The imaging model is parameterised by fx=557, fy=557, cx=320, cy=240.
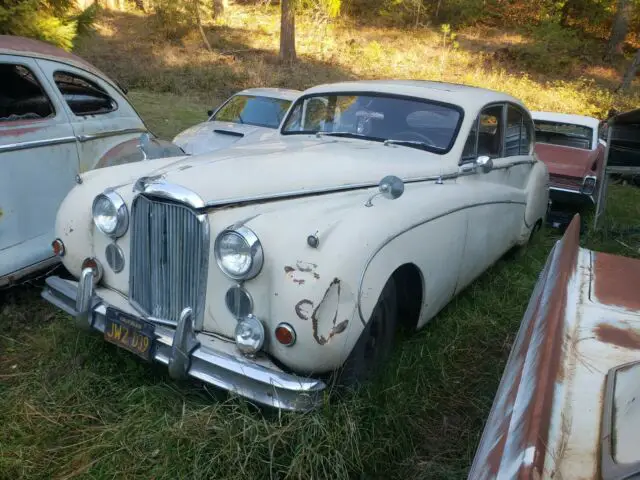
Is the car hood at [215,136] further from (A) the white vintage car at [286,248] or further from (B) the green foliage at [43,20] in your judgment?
(A) the white vintage car at [286,248]

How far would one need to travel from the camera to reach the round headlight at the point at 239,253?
255 cm

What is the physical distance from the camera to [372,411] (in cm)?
288

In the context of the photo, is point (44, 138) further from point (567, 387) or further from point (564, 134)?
point (564, 134)

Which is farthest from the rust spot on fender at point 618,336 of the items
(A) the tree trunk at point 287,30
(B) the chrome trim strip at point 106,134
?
(A) the tree trunk at point 287,30

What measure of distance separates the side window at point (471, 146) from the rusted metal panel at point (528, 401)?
1.74 meters

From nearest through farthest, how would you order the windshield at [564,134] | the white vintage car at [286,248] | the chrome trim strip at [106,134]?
the white vintage car at [286,248] → the chrome trim strip at [106,134] → the windshield at [564,134]

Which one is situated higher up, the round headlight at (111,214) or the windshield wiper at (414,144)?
the windshield wiper at (414,144)

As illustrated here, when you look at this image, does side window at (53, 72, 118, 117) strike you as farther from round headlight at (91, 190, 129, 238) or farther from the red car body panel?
the red car body panel

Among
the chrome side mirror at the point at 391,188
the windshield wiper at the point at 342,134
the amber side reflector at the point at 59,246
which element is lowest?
the amber side reflector at the point at 59,246

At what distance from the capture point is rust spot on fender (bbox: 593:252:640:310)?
2422mm

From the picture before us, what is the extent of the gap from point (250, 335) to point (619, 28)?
2765 cm

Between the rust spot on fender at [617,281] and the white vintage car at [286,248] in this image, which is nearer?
the rust spot on fender at [617,281]

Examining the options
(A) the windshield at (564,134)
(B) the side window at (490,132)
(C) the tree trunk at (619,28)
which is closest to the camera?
(B) the side window at (490,132)

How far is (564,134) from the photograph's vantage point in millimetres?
8719
